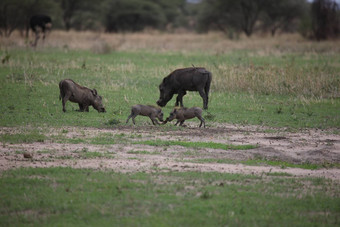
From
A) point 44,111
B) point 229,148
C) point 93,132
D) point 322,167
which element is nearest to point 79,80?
point 44,111

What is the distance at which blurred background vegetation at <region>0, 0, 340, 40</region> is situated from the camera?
132 feet

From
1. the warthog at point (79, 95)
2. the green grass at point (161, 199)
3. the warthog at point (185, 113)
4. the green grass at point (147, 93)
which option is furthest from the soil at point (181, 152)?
the warthog at point (79, 95)

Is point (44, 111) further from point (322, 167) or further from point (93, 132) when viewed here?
point (322, 167)

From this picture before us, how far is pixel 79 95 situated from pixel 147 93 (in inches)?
161

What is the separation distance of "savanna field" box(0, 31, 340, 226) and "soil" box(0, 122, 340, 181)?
22mm

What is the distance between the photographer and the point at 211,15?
2067 inches

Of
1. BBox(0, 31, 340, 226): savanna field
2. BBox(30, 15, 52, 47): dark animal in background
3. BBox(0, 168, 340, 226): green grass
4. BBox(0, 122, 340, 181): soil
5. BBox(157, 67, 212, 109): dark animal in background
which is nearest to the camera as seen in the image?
BBox(0, 168, 340, 226): green grass

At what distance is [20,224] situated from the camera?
6000mm

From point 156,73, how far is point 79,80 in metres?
3.37

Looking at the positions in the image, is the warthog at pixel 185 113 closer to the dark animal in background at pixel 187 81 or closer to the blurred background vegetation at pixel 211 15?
the dark animal in background at pixel 187 81

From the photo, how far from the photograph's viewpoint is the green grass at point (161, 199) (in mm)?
6203

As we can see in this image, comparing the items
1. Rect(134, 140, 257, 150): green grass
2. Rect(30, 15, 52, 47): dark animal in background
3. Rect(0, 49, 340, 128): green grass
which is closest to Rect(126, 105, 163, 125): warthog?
Rect(0, 49, 340, 128): green grass

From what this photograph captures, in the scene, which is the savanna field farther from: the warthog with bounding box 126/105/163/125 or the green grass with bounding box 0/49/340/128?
the warthog with bounding box 126/105/163/125

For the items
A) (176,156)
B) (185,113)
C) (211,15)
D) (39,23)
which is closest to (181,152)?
(176,156)
